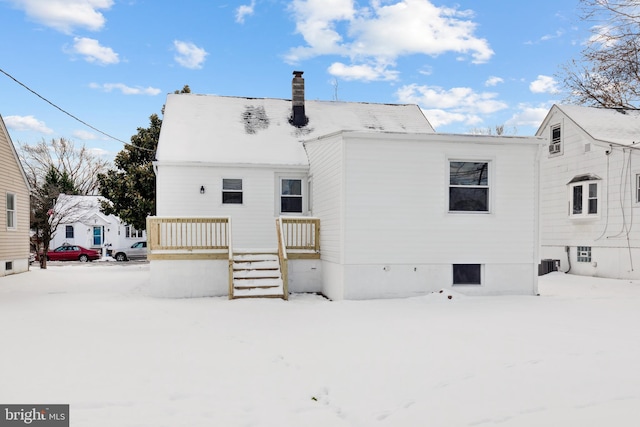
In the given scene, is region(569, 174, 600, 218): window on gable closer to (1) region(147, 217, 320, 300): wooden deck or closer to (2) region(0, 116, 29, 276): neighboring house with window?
(1) region(147, 217, 320, 300): wooden deck

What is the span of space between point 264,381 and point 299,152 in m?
10.2

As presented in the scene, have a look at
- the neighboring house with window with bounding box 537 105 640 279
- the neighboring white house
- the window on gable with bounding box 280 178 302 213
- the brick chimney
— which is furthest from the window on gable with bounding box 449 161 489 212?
the neighboring white house

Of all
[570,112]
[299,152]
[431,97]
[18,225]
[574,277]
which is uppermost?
[431,97]

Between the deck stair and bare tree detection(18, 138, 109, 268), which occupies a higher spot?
bare tree detection(18, 138, 109, 268)

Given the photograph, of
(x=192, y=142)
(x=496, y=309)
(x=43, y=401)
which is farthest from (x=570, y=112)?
(x=43, y=401)

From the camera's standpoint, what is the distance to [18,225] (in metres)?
17.1

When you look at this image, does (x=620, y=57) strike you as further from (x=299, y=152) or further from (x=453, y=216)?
(x=299, y=152)

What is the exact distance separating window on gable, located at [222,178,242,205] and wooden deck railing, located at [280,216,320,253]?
2377mm

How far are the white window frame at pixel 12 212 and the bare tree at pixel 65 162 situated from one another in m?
25.7

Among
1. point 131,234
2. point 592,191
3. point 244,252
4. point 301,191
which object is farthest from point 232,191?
point 131,234

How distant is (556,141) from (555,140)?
0.07 metres

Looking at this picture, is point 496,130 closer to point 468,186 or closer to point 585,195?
point 585,195

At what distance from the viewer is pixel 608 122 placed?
1730 cm

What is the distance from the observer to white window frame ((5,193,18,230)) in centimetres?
1659
